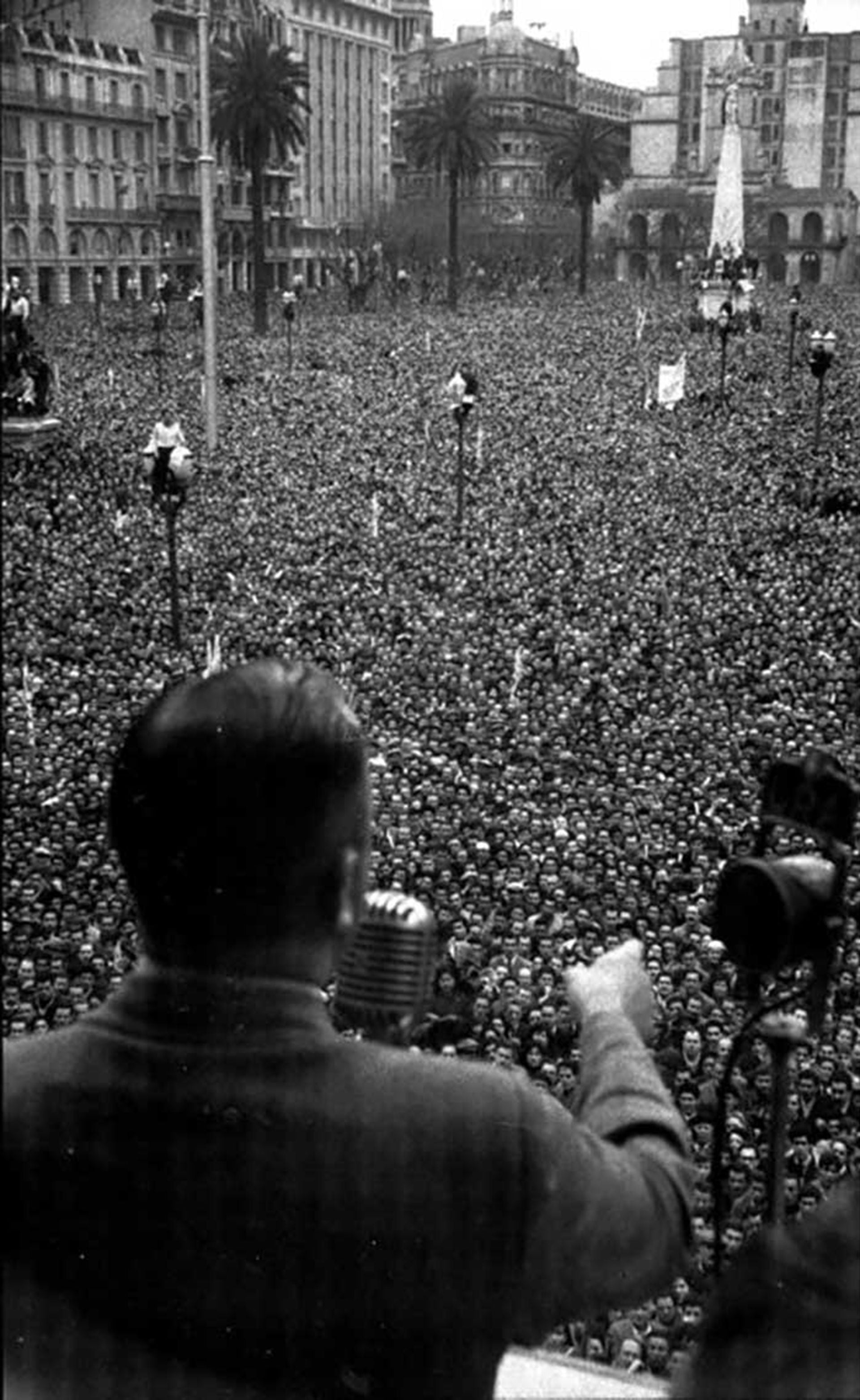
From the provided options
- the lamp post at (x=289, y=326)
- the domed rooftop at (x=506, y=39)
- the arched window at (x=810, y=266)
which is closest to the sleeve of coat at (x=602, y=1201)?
the lamp post at (x=289, y=326)

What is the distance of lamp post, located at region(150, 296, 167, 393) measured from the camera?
36531 mm

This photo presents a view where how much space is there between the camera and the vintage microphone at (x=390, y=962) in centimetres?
202

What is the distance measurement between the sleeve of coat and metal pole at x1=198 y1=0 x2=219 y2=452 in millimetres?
27826

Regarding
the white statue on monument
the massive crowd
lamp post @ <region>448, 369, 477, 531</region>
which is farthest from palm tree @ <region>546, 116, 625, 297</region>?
lamp post @ <region>448, 369, 477, 531</region>

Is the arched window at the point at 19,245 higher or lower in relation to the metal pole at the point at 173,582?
higher

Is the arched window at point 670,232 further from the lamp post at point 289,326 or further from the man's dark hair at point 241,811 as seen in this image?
the man's dark hair at point 241,811

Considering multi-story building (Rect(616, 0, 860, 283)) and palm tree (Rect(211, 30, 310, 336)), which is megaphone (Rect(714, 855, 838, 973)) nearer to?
palm tree (Rect(211, 30, 310, 336))

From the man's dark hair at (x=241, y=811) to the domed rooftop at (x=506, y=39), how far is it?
5097 inches

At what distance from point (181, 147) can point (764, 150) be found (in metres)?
48.9

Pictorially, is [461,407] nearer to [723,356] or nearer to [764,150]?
[723,356]

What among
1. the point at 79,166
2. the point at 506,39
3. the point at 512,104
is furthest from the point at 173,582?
the point at 506,39

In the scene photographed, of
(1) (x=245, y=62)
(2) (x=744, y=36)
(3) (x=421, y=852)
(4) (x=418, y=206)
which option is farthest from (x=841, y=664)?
(2) (x=744, y=36)

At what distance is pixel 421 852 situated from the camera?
1152 cm

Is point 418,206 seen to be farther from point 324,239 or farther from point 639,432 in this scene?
point 639,432
